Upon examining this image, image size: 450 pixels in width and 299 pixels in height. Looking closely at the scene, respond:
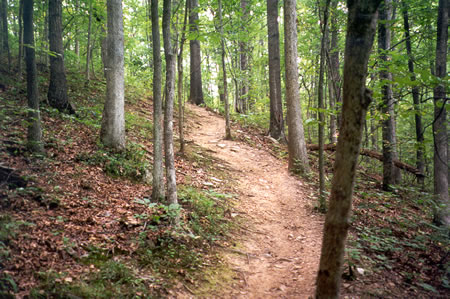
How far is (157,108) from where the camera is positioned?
472cm

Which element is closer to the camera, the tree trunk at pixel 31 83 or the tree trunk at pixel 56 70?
the tree trunk at pixel 31 83

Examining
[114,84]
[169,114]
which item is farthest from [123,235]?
[114,84]

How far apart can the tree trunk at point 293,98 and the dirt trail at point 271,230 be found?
62 cm

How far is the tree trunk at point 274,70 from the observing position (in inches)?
455

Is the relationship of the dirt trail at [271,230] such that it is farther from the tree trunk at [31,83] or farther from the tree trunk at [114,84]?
the tree trunk at [31,83]

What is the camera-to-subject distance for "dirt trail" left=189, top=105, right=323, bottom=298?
3804 millimetres

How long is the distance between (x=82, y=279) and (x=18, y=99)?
7781 mm

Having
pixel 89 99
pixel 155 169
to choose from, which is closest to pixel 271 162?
pixel 155 169

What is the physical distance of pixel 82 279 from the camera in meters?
2.78

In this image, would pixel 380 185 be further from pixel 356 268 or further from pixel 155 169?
pixel 155 169

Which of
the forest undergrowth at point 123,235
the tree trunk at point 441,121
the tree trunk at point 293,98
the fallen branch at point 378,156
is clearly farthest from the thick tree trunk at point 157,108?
the fallen branch at point 378,156

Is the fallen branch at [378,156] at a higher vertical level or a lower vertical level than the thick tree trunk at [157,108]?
lower

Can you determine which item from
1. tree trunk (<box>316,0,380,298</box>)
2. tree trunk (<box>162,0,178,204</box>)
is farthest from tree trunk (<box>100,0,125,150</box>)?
tree trunk (<box>316,0,380,298</box>)

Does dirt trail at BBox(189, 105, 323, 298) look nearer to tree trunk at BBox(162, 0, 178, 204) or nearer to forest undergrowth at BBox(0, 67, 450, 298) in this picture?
forest undergrowth at BBox(0, 67, 450, 298)
